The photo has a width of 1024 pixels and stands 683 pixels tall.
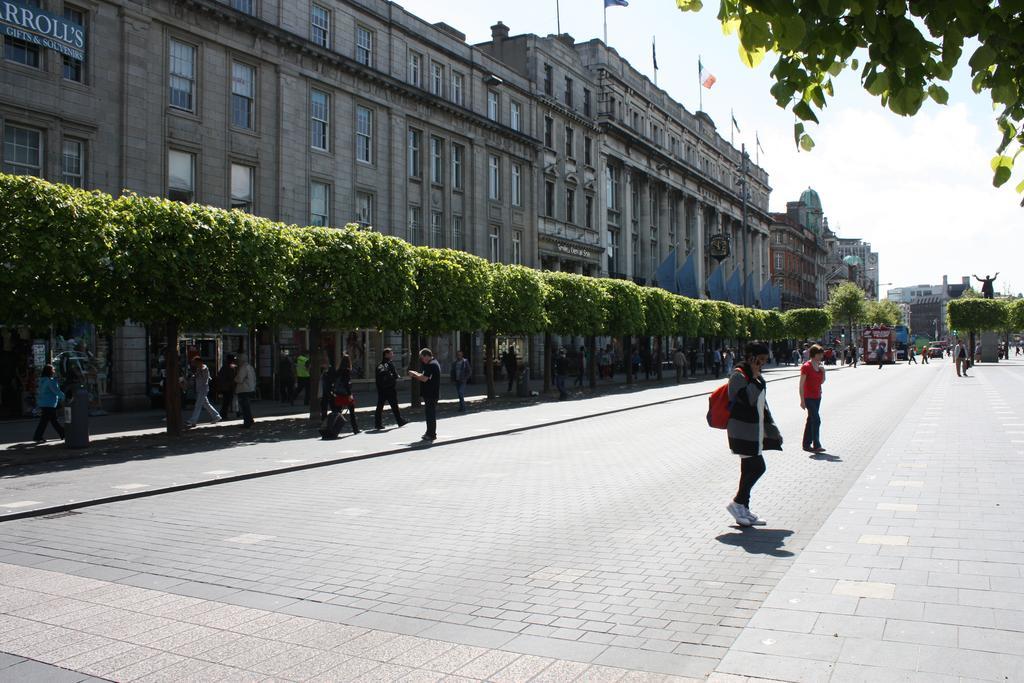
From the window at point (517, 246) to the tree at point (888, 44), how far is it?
1571 inches

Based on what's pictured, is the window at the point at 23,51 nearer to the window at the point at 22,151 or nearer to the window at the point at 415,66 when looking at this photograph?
the window at the point at 22,151

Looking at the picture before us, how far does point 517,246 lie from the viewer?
148 ft

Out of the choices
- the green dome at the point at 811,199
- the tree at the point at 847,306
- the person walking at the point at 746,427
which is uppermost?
the green dome at the point at 811,199

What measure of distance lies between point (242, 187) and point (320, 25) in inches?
314

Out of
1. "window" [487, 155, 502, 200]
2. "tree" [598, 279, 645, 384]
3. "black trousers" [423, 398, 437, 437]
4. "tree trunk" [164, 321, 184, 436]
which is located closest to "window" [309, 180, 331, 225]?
"window" [487, 155, 502, 200]

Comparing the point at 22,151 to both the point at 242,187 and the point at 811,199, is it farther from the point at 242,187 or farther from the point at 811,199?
the point at 811,199

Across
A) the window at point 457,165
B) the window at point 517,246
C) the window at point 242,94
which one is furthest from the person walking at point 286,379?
the window at point 517,246

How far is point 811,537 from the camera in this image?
7.78 meters

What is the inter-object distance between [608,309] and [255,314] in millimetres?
21076

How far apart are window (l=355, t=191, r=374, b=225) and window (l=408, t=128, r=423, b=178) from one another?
3205 millimetres

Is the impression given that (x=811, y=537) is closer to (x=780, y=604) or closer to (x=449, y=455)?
(x=780, y=604)

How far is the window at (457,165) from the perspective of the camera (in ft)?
131

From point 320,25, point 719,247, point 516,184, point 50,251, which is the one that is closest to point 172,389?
point 50,251

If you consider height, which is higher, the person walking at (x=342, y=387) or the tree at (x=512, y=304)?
the tree at (x=512, y=304)
